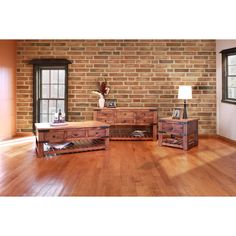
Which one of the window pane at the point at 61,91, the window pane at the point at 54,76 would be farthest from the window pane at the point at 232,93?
the window pane at the point at 54,76

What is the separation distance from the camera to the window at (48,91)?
8.02m

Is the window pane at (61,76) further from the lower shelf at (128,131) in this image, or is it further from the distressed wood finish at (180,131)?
the distressed wood finish at (180,131)

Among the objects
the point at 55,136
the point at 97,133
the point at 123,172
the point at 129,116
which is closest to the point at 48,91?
the point at 129,116

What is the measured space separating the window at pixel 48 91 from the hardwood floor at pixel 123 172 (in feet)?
5.90

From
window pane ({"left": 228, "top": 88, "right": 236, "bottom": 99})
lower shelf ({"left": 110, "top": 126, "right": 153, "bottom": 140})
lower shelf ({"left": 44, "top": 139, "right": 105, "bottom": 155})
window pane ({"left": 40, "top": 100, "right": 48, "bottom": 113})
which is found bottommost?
lower shelf ({"left": 44, "top": 139, "right": 105, "bottom": 155})

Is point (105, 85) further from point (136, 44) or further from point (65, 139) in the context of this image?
point (65, 139)

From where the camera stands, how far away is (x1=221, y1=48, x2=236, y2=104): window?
23.7 feet

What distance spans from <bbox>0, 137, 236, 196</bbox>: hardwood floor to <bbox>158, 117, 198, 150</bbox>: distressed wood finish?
0.20 metres

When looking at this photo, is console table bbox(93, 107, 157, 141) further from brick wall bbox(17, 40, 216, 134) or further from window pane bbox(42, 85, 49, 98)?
window pane bbox(42, 85, 49, 98)

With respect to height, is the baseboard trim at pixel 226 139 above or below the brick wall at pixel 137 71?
below

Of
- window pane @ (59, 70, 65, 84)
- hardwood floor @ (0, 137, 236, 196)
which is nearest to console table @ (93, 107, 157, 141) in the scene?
hardwood floor @ (0, 137, 236, 196)
